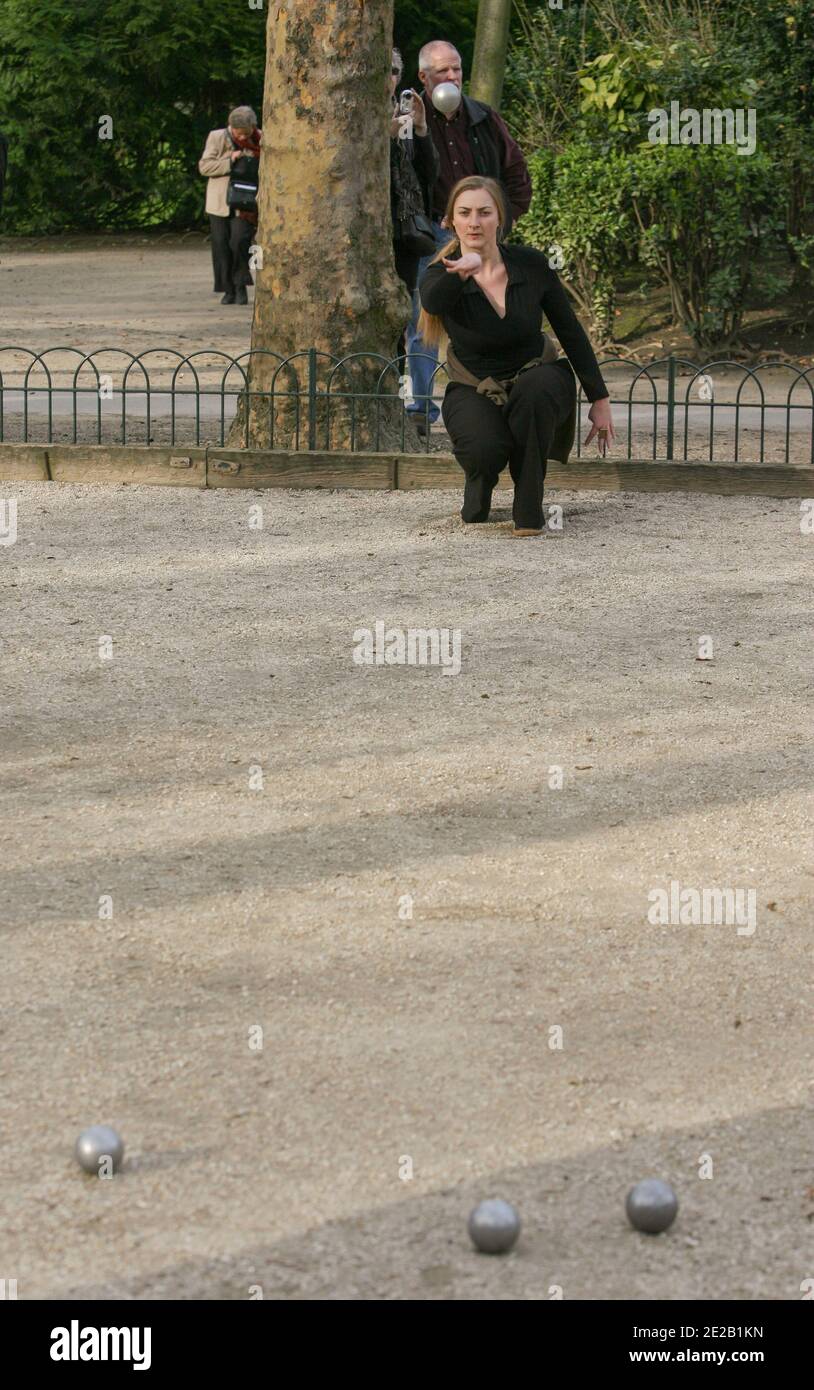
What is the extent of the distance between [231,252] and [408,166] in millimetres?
9865

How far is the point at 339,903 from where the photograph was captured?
5.15m

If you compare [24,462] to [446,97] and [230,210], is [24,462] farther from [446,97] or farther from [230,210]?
[230,210]

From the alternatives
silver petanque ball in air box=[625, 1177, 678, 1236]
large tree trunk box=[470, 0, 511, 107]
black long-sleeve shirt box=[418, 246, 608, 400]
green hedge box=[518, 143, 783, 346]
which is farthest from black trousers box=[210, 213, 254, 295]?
silver petanque ball in air box=[625, 1177, 678, 1236]

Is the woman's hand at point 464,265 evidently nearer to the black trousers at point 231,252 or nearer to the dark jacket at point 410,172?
the dark jacket at point 410,172

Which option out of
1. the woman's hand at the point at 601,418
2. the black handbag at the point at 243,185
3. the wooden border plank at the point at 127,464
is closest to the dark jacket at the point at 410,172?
the wooden border plank at the point at 127,464

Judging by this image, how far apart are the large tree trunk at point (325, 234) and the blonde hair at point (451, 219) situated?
4.75 ft

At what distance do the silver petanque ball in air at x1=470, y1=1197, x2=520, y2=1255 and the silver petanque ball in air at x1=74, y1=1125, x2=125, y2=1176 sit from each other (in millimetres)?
680

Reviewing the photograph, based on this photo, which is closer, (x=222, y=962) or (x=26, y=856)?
(x=222, y=962)

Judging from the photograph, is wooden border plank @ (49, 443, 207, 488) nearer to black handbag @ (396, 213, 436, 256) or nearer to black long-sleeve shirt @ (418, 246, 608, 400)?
black handbag @ (396, 213, 436, 256)

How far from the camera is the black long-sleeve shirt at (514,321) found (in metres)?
9.69

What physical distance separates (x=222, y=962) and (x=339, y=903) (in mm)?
481
